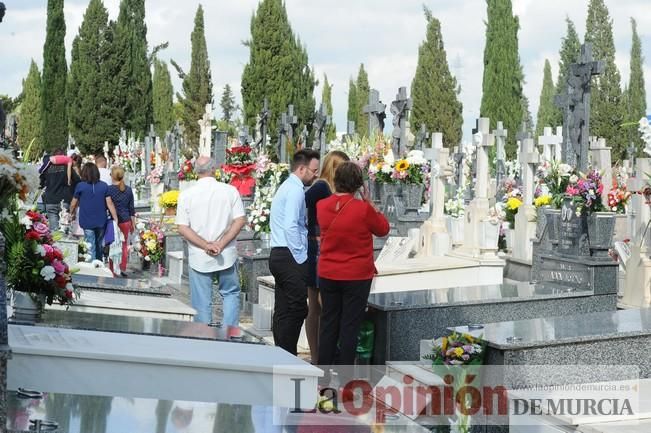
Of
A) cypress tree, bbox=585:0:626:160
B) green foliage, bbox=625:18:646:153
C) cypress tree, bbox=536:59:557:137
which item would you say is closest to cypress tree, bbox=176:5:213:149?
cypress tree, bbox=536:59:557:137

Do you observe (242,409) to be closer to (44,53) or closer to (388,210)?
(388,210)

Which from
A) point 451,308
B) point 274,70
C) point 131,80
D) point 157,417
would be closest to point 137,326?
point 157,417

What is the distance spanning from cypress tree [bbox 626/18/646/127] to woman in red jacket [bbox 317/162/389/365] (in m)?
42.7

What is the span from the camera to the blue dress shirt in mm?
7402

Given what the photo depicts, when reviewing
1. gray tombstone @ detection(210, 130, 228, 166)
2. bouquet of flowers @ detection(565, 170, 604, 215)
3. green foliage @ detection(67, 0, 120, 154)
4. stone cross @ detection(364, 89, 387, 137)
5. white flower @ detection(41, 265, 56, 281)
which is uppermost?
green foliage @ detection(67, 0, 120, 154)

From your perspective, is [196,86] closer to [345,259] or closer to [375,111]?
[375,111]

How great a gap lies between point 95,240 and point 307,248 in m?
6.62

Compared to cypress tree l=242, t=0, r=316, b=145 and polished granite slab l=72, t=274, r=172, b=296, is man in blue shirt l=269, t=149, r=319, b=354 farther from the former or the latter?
cypress tree l=242, t=0, r=316, b=145

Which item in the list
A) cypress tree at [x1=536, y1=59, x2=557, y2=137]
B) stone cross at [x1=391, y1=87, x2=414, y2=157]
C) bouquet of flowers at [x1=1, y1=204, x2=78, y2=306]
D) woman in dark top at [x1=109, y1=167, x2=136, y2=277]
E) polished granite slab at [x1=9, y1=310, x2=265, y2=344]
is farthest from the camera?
cypress tree at [x1=536, y1=59, x2=557, y2=137]

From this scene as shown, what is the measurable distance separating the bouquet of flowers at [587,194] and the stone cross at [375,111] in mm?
7699

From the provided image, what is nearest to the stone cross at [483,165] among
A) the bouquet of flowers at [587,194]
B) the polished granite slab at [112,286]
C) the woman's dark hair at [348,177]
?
the bouquet of flowers at [587,194]

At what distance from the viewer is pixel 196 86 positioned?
55875 mm

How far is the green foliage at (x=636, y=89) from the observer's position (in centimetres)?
4869

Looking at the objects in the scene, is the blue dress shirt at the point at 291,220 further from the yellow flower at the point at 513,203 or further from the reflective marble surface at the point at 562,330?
the yellow flower at the point at 513,203
